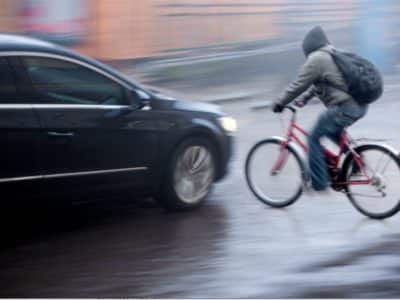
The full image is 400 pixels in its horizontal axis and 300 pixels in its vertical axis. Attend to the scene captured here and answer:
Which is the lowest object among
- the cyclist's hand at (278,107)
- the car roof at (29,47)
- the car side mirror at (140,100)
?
the cyclist's hand at (278,107)

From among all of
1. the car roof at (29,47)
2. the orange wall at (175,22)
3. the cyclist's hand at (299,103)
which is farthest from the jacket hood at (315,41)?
the orange wall at (175,22)

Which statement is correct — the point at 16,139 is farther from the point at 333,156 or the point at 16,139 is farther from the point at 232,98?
the point at 232,98

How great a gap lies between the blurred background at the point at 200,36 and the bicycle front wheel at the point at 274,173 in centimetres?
695

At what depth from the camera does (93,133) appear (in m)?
6.68

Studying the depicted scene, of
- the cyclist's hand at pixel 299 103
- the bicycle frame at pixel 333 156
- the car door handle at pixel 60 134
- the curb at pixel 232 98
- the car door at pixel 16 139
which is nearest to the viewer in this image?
the car door at pixel 16 139

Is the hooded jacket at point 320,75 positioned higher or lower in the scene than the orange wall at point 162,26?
lower

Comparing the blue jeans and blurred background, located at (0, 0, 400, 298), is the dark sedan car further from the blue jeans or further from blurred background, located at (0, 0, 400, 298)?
the blue jeans

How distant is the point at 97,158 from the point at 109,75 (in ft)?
2.46

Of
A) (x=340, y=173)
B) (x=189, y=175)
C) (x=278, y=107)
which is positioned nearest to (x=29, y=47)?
(x=189, y=175)

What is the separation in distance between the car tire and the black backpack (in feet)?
4.67

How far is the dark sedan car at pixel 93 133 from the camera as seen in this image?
6.25 metres

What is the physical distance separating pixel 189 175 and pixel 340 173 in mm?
1353

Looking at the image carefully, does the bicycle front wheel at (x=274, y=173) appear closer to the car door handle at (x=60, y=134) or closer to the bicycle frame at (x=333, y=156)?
the bicycle frame at (x=333, y=156)

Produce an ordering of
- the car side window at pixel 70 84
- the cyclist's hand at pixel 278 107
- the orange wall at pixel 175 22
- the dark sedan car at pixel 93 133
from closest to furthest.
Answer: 1. the dark sedan car at pixel 93 133
2. the car side window at pixel 70 84
3. the cyclist's hand at pixel 278 107
4. the orange wall at pixel 175 22
